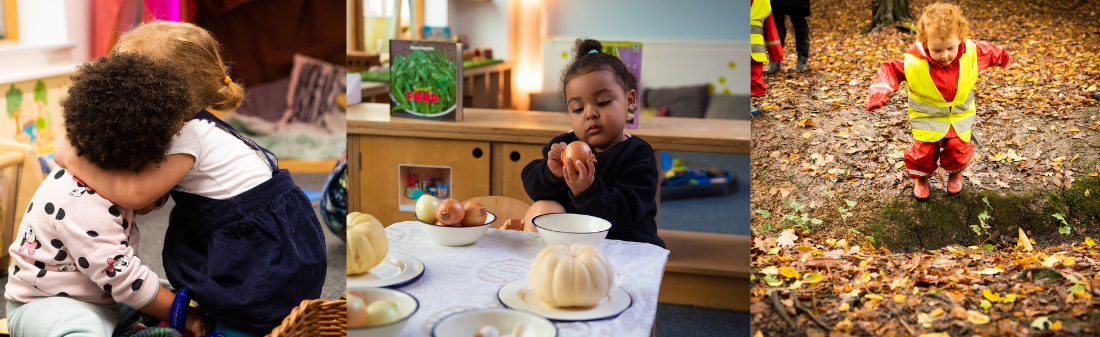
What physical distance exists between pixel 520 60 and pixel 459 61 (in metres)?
0.08

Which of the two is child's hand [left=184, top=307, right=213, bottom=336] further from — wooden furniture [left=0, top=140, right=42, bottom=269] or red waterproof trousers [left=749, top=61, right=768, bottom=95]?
wooden furniture [left=0, top=140, right=42, bottom=269]

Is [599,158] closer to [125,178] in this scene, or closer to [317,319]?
[317,319]

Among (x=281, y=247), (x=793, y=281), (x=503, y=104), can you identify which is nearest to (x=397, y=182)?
(x=503, y=104)

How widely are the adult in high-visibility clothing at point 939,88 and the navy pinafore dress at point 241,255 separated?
3.62 ft

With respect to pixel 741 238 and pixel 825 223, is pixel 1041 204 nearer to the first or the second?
pixel 825 223

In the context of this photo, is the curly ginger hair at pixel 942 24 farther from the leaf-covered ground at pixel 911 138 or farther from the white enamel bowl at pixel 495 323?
the white enamel bowl at pixel 495 323

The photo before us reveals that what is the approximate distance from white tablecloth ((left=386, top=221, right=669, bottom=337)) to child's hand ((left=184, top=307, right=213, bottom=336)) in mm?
598

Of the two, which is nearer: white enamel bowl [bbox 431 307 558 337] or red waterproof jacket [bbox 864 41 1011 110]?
white enamel bowl [bbox 431 307 558 337]

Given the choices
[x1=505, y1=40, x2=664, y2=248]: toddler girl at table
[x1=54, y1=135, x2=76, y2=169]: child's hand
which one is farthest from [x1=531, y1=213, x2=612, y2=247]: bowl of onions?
[x1=54, y1=135, x2=76, y2=169]: child's hand

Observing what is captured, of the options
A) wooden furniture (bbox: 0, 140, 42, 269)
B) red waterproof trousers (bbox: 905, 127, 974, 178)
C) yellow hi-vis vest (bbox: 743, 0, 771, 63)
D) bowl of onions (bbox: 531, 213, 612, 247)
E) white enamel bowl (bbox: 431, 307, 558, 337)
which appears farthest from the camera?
wooden furniture (bbox: 0, 140, 42, 269)

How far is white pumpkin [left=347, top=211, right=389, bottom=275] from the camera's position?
34.3 inches

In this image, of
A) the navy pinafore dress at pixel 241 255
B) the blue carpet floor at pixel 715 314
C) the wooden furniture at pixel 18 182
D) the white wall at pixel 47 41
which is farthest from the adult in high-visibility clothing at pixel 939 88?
the white wall at pixel 47 41

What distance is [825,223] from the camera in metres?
1.28

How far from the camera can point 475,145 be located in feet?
3.11
